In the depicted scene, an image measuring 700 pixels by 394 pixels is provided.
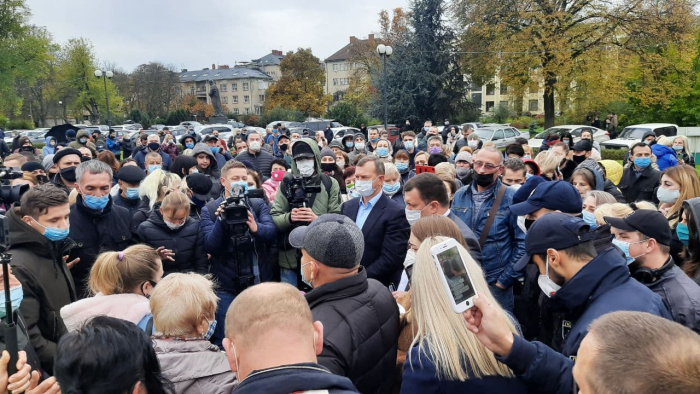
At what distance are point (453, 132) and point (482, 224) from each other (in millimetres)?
11036

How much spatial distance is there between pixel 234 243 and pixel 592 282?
113 inches

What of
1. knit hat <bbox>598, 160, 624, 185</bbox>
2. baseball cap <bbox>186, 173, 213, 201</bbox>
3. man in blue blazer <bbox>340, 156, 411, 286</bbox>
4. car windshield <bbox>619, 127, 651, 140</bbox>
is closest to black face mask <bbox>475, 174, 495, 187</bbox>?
man in blue blazer <bbox>340, 156, 411, 286</bbox>

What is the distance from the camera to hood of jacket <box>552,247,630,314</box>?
255cm

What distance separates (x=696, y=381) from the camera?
1314 mm

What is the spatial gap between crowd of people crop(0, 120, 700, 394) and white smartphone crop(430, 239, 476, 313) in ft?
0.18

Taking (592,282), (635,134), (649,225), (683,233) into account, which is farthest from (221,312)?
(635,134)

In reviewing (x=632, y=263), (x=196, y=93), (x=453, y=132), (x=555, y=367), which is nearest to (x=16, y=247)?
(x=555, y=367)

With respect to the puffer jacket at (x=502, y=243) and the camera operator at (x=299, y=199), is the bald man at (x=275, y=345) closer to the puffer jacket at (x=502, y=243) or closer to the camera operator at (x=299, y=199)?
the camera operator at (x=299, y=199)

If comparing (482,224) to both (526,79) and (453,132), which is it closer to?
(453,132)

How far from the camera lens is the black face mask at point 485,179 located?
486cm

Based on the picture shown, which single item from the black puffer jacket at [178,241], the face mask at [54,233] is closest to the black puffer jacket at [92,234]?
the black puffer jacket at [178,241]

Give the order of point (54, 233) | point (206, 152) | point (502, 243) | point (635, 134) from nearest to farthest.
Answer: point (54, 233), point (502, 243), point (206, 152), point (635, 134)

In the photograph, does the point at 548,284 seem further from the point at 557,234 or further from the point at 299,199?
the point at 299,199

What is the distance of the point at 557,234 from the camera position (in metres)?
2.71
